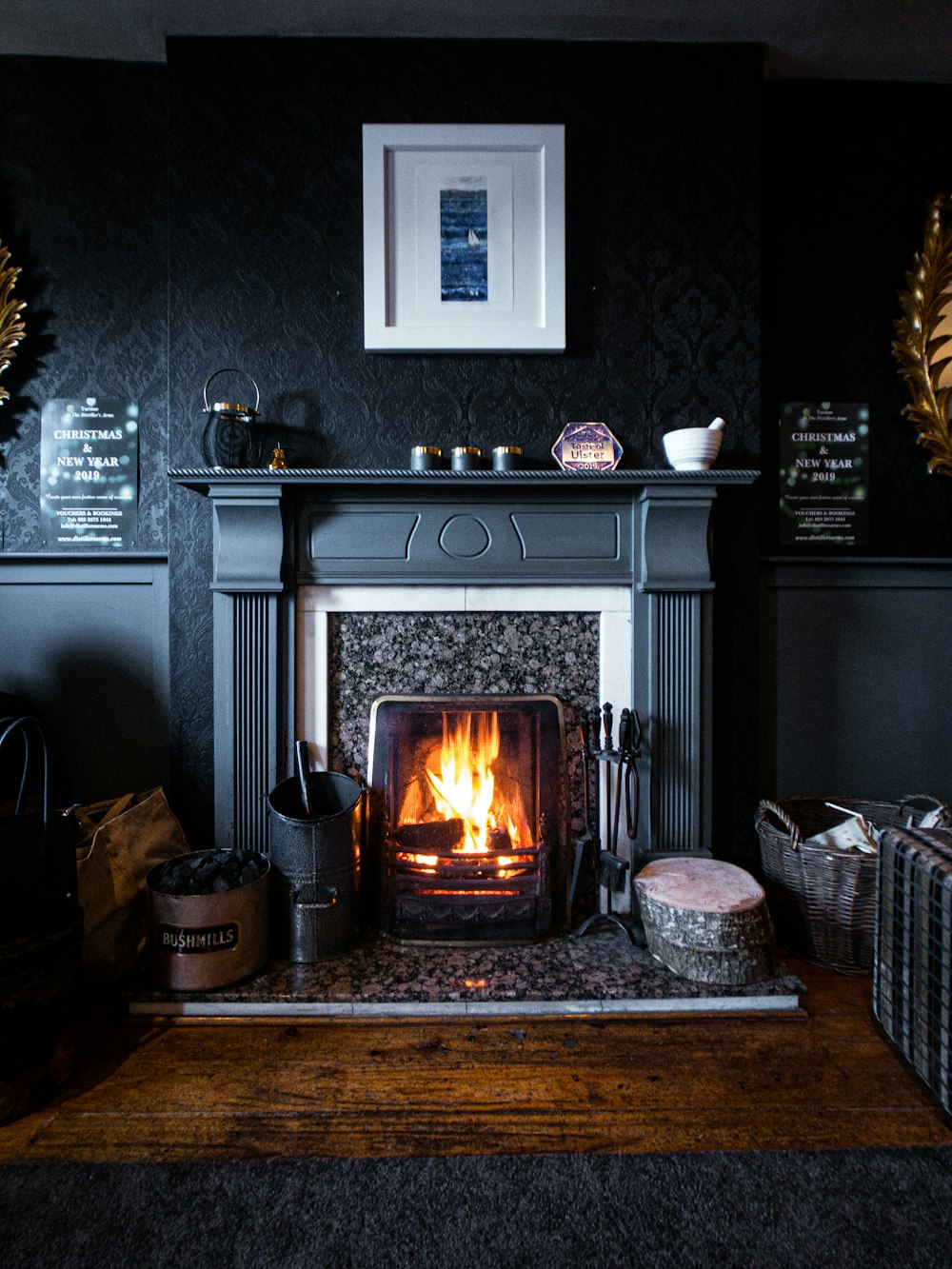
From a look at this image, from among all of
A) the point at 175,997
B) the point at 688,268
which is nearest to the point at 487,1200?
the point at 175,997

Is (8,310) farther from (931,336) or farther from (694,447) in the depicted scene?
(931,336)

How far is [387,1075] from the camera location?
4.90 ft

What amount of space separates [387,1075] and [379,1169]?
0.25 meters

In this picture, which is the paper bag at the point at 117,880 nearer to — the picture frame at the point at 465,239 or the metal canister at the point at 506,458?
the metal canister at the point at 506,458

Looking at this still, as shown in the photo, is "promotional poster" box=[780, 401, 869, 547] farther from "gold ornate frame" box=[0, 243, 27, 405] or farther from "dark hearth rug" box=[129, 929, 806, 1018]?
"gold ornate frame" box=[0, 243, 27, 405]

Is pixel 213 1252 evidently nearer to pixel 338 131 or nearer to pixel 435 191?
pixel 435 191

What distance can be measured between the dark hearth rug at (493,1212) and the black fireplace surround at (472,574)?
35.7 inches

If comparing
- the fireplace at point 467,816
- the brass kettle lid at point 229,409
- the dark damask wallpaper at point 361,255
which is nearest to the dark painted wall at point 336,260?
the dark damask wallpaper at point 361,255

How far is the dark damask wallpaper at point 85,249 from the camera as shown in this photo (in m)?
2.24

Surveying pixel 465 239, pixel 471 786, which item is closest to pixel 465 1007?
pixel 471 786

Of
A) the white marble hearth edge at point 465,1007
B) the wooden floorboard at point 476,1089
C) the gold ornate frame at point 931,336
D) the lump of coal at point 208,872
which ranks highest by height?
the gold ornate frame at point 931,336

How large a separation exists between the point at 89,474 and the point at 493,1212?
231cm

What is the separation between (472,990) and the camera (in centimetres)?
175

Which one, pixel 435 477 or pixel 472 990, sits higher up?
pixel 435 477
